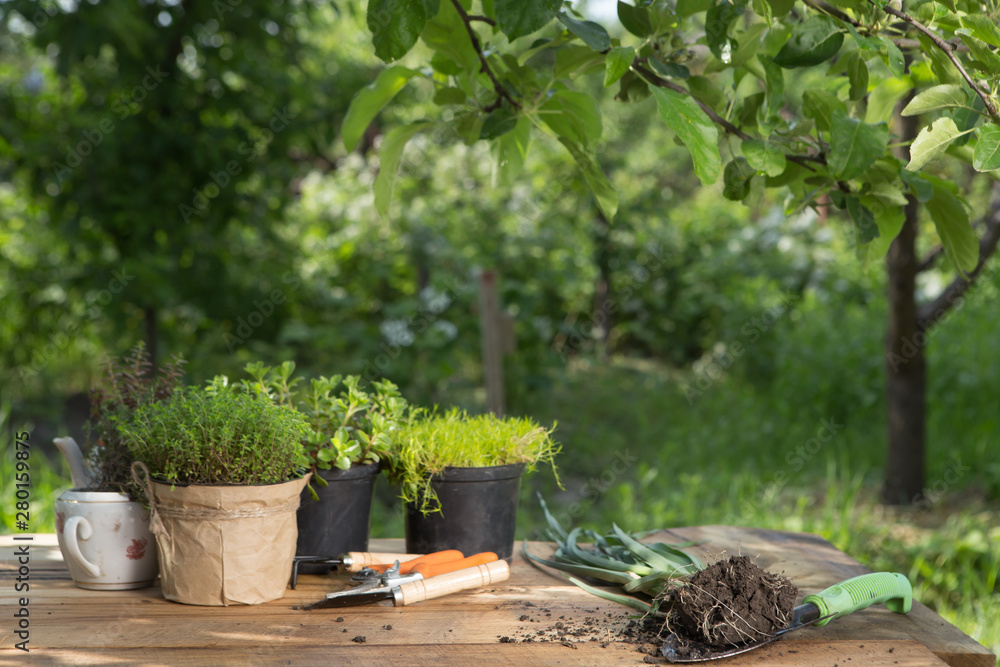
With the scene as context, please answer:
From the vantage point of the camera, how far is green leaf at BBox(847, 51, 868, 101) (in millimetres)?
1033

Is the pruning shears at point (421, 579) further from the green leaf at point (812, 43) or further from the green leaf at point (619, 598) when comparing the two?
the green leaf at point (812, 43)

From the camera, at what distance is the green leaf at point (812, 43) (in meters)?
0.98

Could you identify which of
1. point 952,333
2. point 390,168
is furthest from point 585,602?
point 952,333

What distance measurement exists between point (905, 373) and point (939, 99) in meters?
2.73

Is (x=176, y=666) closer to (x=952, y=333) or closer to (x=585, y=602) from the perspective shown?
(x=585, y=602)

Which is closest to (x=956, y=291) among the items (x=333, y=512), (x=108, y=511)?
(x=333, y=512)

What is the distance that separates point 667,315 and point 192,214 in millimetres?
4186

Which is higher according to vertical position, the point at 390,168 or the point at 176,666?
the point at 390,168

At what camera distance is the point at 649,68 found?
111 cm

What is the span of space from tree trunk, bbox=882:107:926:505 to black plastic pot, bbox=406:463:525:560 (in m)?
2.50

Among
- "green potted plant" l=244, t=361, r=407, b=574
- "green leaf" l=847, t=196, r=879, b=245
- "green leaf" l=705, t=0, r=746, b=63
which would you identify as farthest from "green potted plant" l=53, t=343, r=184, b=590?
"green leaf" l=847, t=196, r=879, b=245

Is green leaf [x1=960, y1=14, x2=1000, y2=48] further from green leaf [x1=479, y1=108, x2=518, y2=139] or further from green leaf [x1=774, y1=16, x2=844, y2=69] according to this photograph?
green leaf [x1=479, y1=108, x2=518, y2=139]

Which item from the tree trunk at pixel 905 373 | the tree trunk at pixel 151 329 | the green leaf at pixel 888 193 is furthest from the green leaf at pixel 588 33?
the tree trunk at pixel 151 329

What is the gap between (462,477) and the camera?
131 cm
